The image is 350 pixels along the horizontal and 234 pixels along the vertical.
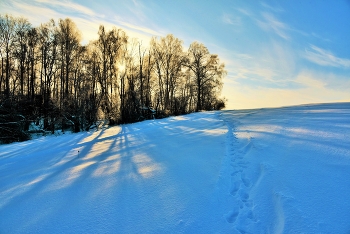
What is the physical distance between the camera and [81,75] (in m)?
23.3

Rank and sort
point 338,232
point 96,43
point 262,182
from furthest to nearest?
Result: 1. point 96,43
2. point 262,182
3. point 338,232

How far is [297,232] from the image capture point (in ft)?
6.47

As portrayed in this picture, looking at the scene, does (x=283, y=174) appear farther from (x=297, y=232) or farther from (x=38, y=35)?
(x=38, y=35)

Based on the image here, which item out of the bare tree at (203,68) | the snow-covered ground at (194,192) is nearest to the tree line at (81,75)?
the bare tree at (203,68)

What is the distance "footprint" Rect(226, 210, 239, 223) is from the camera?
90.8 inches

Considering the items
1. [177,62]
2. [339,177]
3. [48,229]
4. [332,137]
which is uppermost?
[177,62]

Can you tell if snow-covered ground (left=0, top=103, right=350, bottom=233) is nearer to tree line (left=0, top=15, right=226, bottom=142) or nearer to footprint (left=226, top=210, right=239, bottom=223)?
footprint (left=226, top=210, right=239, bottom=223)

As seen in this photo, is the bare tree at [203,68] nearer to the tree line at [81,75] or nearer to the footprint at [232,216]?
the tree line at [81,75]

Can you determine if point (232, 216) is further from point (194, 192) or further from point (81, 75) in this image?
point (81, 75)

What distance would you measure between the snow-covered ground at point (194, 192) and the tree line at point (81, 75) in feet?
42.9

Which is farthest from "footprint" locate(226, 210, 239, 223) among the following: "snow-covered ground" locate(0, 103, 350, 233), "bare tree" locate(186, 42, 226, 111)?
"bare tree" locate(186, 42, 226, 111)

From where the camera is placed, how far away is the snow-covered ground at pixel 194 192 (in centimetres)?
222

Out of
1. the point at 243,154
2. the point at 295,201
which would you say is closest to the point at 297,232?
the point at 295,201

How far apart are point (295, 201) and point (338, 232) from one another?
0.55 m
